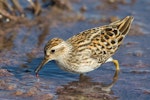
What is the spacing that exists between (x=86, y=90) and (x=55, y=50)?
3.24 ft

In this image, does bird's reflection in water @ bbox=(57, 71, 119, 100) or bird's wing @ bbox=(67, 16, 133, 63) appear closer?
bird's reflection in water @ bbox=(57, 71, 119, 100)

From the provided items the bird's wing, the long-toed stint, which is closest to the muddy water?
the long-toed stint

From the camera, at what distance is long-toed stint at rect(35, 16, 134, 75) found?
9.99 m

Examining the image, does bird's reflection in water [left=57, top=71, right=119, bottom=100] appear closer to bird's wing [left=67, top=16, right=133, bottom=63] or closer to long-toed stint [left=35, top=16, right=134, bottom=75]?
long-toed stint [left=35, top=16, right=134, bottom=75]

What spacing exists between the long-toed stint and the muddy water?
32 centimetres

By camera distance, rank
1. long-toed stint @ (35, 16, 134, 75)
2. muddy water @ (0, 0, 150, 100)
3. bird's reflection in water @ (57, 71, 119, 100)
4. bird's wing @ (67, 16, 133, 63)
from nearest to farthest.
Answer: bird's reflection in water @ (57, 71, 119, 100)
muddy water @ (0, 0, 150, 100)
long-toed stint @ (35, 16, 134, 75)
bird's wing @ (67, 16, 133, 63)

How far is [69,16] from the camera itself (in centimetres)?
1356

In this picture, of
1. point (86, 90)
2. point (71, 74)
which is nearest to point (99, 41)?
point (71, 74)

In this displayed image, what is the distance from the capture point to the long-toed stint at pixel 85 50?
999 centimetres

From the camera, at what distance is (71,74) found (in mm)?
10734

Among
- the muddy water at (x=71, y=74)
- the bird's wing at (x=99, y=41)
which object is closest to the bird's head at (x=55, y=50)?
the bird's wing at (x=99, y=41)

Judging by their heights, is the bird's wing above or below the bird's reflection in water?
above

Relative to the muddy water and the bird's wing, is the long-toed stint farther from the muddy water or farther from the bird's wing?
the muddy water

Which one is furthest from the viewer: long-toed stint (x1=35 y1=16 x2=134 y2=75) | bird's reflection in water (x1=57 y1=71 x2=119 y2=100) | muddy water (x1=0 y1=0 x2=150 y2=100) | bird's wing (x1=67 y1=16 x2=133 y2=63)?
bird's wing (x1=67 y1=16 x2=133 y2=63)
